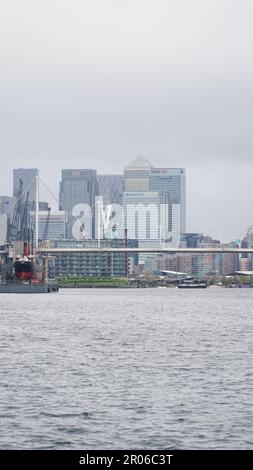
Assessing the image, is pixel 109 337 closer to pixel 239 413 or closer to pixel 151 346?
pixel 151 346

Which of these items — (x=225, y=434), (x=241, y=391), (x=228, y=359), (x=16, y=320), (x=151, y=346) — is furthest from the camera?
(x=16, y=320)

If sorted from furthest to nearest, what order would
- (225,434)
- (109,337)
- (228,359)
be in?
1. (109,337)
2. (228,359)
3. (225,434)

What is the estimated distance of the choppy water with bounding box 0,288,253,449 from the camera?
105 ft

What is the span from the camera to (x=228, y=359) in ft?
170

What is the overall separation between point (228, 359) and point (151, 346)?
341 inches

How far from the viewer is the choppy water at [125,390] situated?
105ft

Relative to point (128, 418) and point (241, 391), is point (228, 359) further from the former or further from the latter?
point (128, 418)

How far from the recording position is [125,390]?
4066 cm

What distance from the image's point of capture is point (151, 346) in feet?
196
